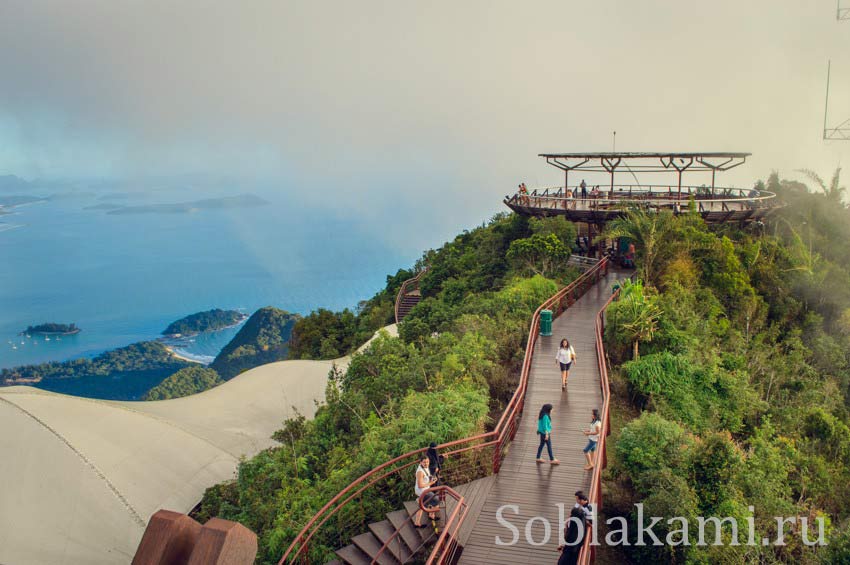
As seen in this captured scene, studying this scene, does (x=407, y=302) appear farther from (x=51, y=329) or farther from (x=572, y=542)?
(x=51, y=329)

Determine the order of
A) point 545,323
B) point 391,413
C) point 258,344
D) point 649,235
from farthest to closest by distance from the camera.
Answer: point 258,344, point 649,235, point 545,323, point 391,413

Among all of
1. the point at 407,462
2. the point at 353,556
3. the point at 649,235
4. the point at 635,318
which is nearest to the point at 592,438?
the point at 407,462

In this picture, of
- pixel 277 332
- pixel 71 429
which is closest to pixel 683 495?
pixel 71 429

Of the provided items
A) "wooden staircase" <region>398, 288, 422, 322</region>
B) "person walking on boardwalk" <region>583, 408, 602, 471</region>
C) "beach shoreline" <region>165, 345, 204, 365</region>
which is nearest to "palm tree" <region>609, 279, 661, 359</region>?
"person walking on boardwalk" <region>583, 408, 602, 471</region>

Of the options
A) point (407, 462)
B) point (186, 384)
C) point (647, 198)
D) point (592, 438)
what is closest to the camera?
point (592, 438)

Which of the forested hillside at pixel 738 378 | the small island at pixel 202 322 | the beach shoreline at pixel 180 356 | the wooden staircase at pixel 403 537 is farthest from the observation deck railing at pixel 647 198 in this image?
the small island at pixel 202 322

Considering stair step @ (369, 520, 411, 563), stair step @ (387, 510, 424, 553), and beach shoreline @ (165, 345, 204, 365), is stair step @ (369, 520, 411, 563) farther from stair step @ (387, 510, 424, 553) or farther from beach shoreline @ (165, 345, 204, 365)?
beach shoreline @ (165, 345, 204, 365)

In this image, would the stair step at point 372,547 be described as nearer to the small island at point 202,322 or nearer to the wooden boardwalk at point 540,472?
the wooden boardwalk at point 540,472
